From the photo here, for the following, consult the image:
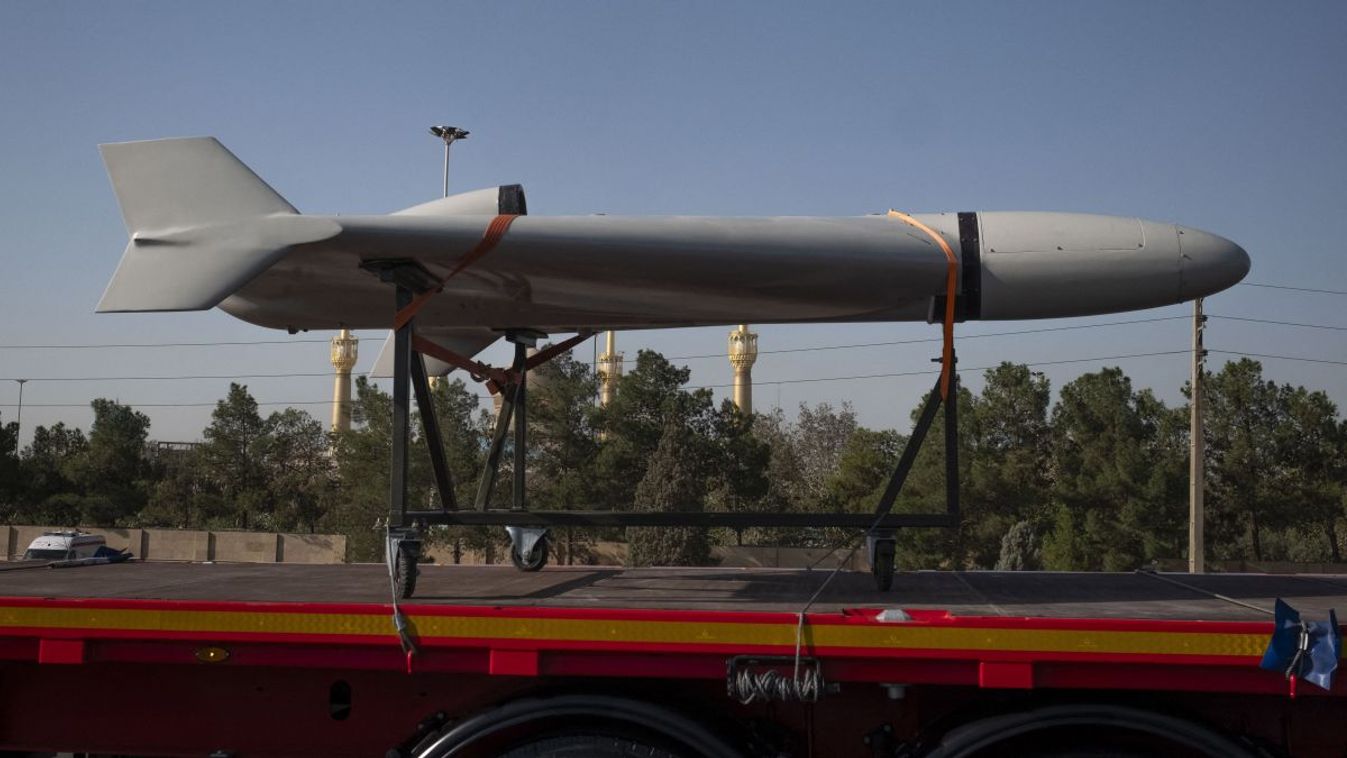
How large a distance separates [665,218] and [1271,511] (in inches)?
1122

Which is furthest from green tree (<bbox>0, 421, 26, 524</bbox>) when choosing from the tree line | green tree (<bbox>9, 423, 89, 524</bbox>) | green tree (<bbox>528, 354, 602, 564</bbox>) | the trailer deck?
the trailer deck

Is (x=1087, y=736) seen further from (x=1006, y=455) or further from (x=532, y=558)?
(x=1006, y=455)

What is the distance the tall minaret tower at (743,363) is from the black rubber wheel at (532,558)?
48.5 m

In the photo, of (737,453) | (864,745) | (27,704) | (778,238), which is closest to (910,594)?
(864,745)

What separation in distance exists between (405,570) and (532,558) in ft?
5.69

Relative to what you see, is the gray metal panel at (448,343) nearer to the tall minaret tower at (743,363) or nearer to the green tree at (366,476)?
the green tree at (366,476)

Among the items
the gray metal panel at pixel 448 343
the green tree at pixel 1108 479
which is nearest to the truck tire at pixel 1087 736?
the gray metal panel at pixel 448 343

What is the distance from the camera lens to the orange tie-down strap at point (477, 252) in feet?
16.9

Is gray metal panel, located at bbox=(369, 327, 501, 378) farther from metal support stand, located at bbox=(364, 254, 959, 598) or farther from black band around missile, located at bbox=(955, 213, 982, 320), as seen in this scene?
black band around missile, located at bbox=(955, 213, 982, 320)

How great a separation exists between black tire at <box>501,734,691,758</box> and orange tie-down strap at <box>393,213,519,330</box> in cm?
236

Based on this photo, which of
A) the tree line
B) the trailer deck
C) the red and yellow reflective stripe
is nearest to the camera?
the red and yellow reflective stripe

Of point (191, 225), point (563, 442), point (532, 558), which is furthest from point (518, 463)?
point (563, 442)

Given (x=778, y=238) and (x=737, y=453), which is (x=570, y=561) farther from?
(x=778, y=238)

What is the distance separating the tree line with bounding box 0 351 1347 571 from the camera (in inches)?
1049
